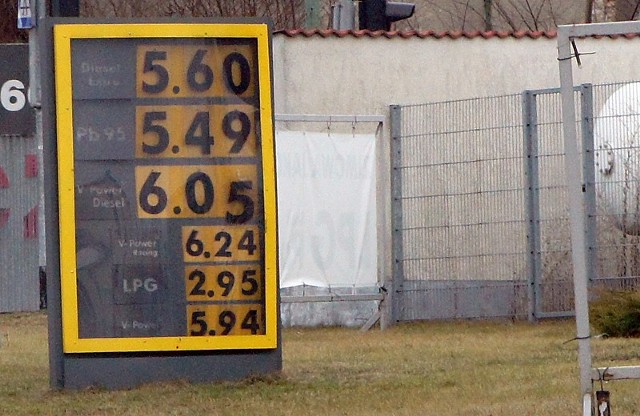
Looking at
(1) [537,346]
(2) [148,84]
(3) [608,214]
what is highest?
(2) [148,84]

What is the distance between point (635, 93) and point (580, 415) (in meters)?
6.04

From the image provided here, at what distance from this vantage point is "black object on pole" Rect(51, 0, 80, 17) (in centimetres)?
989

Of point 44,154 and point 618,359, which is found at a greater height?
point 44,154

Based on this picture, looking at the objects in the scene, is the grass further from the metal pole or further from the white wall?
the white wall

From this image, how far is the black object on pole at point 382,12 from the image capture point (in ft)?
47.4

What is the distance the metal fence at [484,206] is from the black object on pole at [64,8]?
4588 mm

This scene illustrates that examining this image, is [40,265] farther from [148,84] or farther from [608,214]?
[148,84]

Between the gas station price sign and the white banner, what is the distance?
4443 mm

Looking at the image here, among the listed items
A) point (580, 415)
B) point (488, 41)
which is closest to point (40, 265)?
point (488, 41)

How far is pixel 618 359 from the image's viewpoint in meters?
9.21

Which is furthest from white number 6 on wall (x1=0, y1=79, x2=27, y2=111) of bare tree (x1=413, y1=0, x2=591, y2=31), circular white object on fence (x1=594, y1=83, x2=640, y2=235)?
bare tree (x1=413, y1=0, x2=591, y2=31)

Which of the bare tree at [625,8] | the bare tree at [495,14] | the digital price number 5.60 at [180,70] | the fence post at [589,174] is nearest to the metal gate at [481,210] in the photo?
the fence post at [589,174]

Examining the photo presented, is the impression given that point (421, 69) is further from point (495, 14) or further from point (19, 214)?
point (495, 14)

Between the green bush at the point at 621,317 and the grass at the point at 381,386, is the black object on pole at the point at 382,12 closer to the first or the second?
the grass at the point at 381,386
